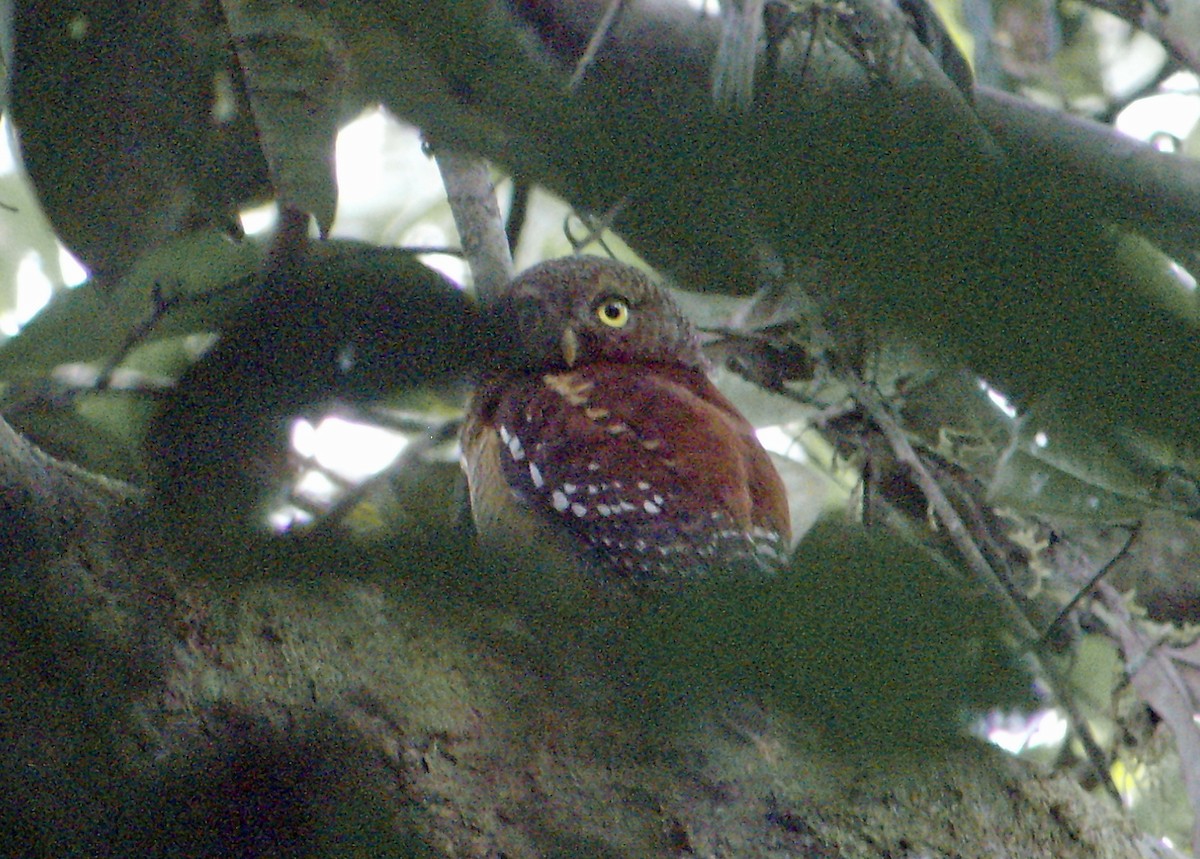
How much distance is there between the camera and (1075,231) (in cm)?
28

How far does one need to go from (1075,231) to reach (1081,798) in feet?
3.35

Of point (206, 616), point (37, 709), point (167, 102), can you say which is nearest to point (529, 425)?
point (167, 102)

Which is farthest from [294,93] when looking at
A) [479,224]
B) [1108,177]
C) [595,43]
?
[1108,177]

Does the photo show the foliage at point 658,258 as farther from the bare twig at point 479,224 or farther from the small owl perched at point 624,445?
the small owl perched at point 624,445

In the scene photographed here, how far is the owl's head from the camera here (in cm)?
181

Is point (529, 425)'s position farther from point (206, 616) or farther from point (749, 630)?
point (749, 630)

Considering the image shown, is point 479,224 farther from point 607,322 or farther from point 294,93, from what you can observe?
point 607,322

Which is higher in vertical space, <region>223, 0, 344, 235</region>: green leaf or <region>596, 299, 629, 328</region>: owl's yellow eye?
<region>223, 0, 344, 235</region>: green leaf

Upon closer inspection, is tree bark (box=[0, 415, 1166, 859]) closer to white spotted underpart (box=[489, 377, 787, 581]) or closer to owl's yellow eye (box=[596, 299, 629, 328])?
white spotted underpart (box=[489, 377, 787, 581])

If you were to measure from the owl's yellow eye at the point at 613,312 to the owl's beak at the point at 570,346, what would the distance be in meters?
0.08

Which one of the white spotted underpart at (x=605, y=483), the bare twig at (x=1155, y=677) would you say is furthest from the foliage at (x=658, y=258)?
the bare twig at (x=1155, y=677)

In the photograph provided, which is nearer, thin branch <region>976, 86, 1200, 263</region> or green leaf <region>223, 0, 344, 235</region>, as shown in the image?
thin branch <region>976, 86, 1200, 263</region>

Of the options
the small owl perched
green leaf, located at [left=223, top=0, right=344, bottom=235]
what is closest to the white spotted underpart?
the small owl perched

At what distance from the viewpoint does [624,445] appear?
1.70 m
